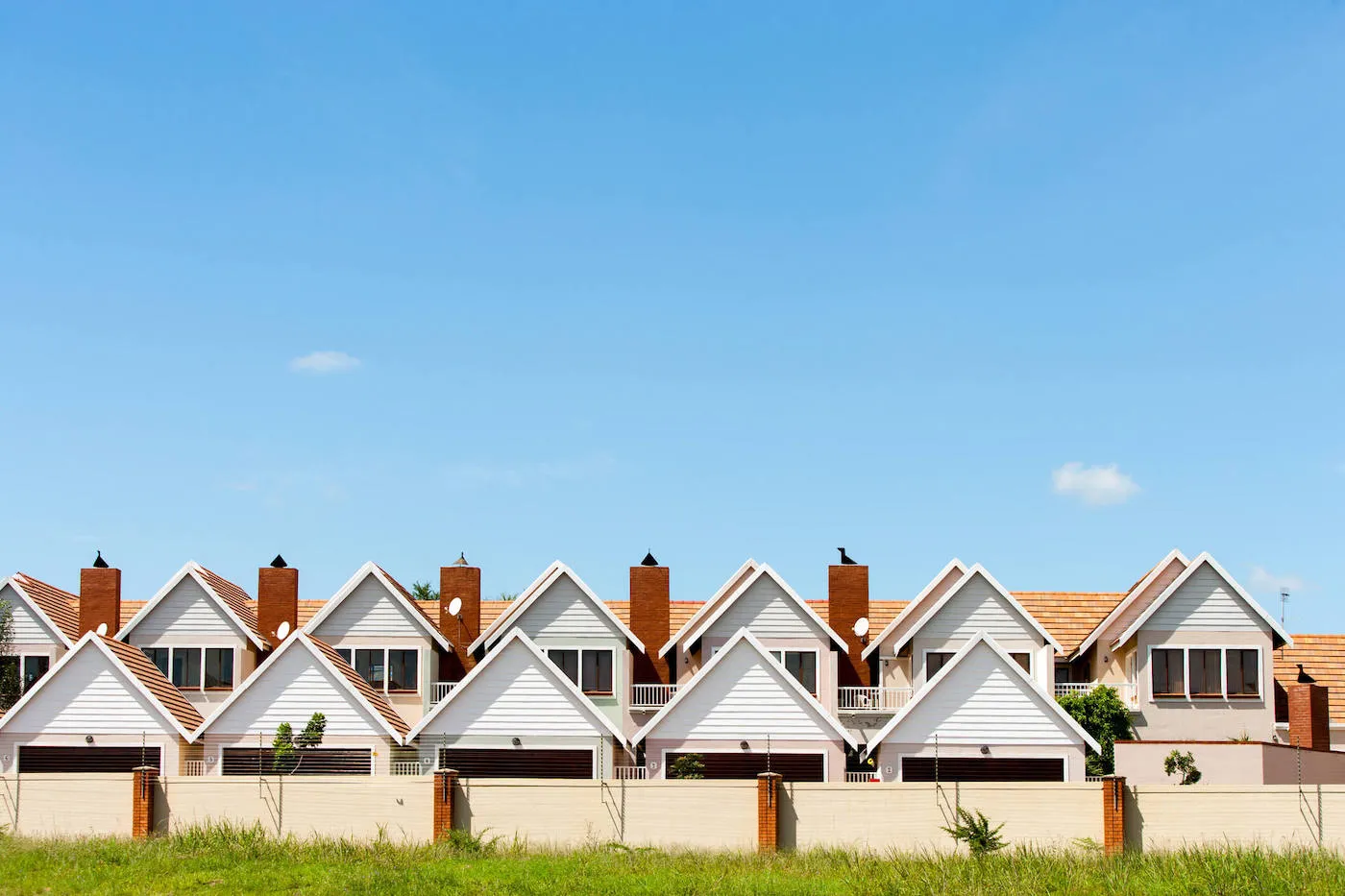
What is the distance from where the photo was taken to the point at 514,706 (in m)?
43.9

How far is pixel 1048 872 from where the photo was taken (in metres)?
33.5

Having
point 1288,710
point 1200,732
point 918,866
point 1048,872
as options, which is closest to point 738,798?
point 918,866

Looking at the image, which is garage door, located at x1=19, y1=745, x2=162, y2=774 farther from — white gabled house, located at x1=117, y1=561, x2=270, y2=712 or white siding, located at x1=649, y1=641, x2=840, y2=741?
white siding, located at x1=649, y1=641, x2=840, y2=741

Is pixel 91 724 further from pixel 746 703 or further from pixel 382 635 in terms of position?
pixel 746 703

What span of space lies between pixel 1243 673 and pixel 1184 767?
23.1 ft

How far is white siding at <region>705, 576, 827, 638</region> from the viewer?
48.5m

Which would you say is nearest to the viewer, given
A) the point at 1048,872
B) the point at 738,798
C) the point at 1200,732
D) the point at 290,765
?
the point at 1048,872

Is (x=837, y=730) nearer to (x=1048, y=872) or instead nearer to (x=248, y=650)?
(x=1048, y=872)

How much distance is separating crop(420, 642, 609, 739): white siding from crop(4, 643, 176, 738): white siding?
7.73 metres

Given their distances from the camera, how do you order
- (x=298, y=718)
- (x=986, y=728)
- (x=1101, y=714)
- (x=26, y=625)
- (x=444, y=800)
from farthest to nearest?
1. (x=26, y=625)
2. (x=1101, y=714)
3. (x=298, y=718)
4. (x=986, y=728)
5. (x=444, y=800)

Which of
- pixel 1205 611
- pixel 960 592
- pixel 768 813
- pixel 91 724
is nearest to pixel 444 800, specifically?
pixel 768 813

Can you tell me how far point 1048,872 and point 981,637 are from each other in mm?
10101

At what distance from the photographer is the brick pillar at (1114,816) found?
35.6 metres

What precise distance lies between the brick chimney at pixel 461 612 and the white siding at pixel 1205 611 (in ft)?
67.9
